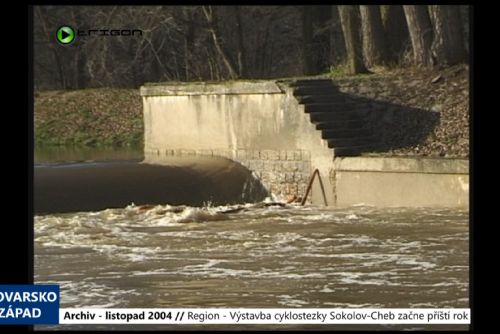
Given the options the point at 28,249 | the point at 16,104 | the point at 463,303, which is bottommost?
the point at 463,303

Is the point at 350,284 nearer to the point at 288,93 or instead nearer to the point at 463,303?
the point at 463,303

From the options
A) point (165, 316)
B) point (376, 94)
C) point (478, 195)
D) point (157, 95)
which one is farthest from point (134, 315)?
point (157, 95)

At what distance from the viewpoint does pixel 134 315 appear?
1098 cm

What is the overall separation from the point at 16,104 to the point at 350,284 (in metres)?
5.72

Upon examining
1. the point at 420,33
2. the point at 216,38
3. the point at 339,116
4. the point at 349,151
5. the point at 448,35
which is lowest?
the point at 349,151

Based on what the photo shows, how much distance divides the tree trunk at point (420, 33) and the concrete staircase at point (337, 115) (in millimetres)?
1945

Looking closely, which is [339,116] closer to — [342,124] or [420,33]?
[342,124]

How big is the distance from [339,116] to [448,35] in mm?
3035

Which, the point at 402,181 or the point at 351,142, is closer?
the point at 402,181

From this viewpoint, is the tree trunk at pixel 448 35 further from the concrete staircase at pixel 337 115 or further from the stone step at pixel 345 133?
the stone step at pixel 345 133

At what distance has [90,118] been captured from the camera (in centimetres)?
3775

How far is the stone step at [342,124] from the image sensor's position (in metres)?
21.3

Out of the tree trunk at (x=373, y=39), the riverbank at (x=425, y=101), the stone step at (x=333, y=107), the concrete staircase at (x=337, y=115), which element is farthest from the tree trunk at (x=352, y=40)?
the stone step at (x=333, y=107)

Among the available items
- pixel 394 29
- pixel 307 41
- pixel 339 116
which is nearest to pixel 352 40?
pixel 394 29
